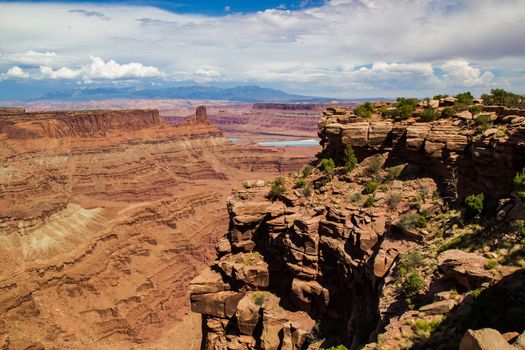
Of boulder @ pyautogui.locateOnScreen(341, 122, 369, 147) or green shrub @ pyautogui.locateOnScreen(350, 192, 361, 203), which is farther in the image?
boulder @ pyautogui.locateOnScreen(341, 122, 369, 147)

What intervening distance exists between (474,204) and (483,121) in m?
6.62

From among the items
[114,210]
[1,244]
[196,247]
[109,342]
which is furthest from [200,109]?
[109,342]

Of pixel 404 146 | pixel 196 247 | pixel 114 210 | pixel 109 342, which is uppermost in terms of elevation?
pixel 404 146

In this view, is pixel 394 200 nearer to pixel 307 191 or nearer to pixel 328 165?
pixel 307 191

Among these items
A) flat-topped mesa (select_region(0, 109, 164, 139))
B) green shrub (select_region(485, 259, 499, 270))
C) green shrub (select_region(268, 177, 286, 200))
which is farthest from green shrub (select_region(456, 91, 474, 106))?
flat-topped mesa (select_region(0, 109, 164, 139))

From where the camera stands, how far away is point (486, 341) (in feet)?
32.0

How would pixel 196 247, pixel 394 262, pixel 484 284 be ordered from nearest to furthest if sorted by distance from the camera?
pixel 484 284 → pixel 394 262 → pixel 196 247

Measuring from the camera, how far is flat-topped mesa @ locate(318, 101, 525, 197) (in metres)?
19.4

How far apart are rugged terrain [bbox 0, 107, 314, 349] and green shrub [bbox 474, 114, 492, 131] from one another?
127ft

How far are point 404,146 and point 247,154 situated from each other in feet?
401

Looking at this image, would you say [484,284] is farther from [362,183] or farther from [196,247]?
[196,247]

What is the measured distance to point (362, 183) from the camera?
1040 inches

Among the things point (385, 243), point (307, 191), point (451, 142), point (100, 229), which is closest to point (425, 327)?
point (385, 243)

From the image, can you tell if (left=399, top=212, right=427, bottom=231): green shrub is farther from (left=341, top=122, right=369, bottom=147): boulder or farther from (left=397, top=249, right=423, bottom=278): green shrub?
(left=341, top=122, right=369, bottom=147): boulder
